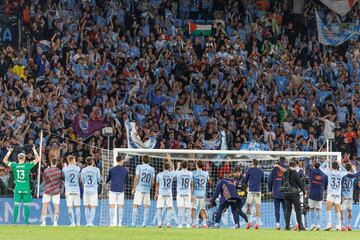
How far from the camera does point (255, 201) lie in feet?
133

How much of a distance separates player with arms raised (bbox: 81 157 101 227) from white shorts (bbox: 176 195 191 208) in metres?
2.55

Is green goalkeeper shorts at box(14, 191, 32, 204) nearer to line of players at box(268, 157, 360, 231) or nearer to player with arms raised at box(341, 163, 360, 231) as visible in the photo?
→ line of players at box(268, 157, 360, 231)

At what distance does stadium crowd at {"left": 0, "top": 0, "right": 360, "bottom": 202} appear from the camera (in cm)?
4431

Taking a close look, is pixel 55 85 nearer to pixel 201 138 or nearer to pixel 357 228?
pixel 201 138

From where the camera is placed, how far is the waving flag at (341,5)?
53.2 m

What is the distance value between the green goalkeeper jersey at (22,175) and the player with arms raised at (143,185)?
3337 millimetres

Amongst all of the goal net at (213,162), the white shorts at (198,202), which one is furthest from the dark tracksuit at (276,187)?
the goal net at (213,162)

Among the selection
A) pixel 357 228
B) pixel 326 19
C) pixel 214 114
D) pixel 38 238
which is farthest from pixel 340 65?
pixel 38 238

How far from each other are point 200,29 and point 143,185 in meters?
12.2

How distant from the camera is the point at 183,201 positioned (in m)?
40.5

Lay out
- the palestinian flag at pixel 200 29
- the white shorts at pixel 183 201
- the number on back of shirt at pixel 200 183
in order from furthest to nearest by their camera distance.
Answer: the palestinian flag at pixel 200 29, the number on back of shirt at pixel 200 183, the white shorts at pixel 183 201

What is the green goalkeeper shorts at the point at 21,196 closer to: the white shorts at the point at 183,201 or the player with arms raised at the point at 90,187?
the player with arms raised at the point at 90,187

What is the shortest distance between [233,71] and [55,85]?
744 cm

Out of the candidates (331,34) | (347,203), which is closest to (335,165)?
(347,203)
